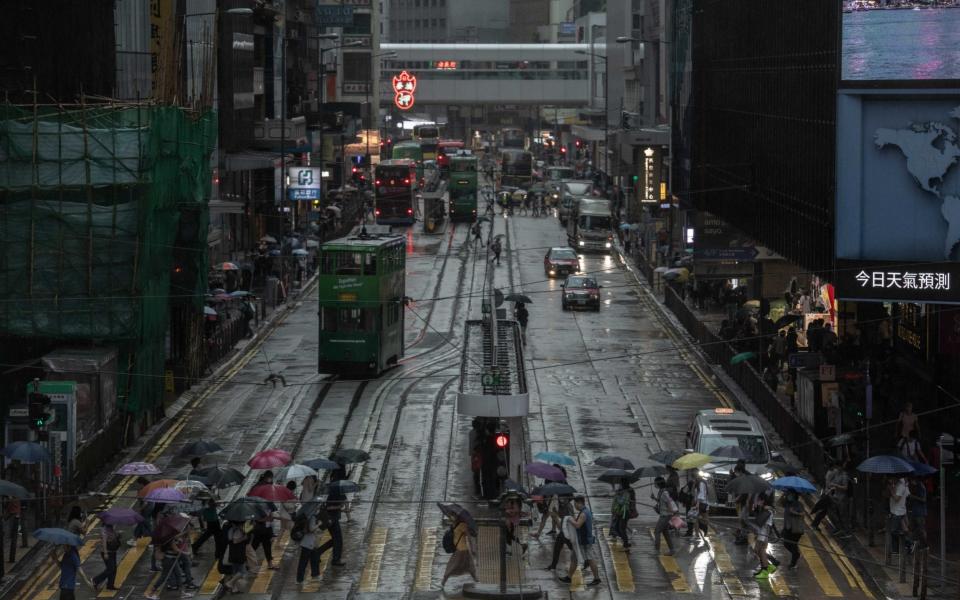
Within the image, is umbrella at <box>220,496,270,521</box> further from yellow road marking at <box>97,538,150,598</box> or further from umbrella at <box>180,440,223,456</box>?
umbrella at <box>180,440,223,456</box>

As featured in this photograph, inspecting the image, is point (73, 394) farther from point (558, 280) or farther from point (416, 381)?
point (558, 280)

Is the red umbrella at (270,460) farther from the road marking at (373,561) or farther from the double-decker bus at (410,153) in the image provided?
the double-decker bus at (410,153)

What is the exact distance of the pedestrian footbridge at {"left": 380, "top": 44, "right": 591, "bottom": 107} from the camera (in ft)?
579

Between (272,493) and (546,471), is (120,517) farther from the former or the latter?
(546,471)

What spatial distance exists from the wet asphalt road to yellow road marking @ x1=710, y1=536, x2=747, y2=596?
0.05m

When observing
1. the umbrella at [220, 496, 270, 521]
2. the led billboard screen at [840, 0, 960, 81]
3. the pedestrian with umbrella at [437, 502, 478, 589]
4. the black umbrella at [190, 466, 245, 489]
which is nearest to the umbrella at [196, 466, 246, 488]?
the black umbrella at [190, 466, 245, 489]

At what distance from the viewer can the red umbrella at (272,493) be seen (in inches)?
1091

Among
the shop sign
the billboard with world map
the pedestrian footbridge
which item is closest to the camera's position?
the shop sign

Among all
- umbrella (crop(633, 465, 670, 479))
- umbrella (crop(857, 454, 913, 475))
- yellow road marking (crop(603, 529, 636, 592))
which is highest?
umbrella (crop(857, 454, 913, 475))

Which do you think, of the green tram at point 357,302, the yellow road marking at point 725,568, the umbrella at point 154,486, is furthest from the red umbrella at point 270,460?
the green tram at point 357,302

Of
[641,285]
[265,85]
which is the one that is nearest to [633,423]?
[641,285]

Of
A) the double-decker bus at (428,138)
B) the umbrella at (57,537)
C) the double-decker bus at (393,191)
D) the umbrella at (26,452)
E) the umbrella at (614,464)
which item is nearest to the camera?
the umbrella at (57,537)

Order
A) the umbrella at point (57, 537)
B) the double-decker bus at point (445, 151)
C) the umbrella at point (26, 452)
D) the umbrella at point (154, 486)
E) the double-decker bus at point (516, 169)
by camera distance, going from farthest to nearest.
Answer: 1. the double-decker bus at point (445, 151)
2. the double-decker bus at point (516, 169)
3. the umbrella at point (26, 452)
4. the umbrella at point (154, 486)
5. the umbrella at point (57, 537)

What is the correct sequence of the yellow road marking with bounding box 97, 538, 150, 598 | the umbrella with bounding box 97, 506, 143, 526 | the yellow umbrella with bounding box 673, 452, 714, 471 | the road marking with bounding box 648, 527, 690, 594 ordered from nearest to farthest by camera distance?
1. the umbrella with bounding box 97, 506, 143, 526
2. the yellow road marking with bounding box 97, 538, 150, 598
3. the road marking with bounding box 648, 527, 690, 594
4. the yellow umbrella with bounding box 673, 452, 714, 471
